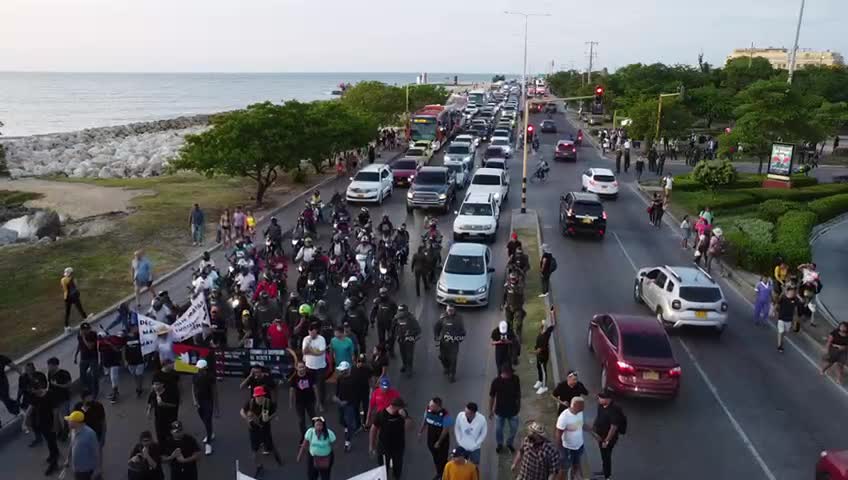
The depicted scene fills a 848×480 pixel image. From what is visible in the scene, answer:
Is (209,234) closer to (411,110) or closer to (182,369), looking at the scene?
(182,369)

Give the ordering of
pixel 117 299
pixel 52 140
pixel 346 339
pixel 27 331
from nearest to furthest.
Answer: pixel 346 339 < pixel 27 331 < pixel 117 299 < pixel 52 140

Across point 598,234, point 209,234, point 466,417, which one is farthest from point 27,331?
point 598,234

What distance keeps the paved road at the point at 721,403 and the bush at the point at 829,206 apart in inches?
540

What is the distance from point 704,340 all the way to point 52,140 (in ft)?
264

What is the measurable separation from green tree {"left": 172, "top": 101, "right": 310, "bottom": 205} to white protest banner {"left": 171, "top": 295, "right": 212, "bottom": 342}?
17085 millimetres

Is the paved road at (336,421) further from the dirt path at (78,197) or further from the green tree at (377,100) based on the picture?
the green tree at (377,100)

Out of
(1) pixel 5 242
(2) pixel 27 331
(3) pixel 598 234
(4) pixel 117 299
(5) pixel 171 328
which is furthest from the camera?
(1) pixel 5 242

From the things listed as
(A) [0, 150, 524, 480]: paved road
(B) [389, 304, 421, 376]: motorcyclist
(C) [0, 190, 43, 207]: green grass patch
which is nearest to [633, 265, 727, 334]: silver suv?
(A) [0, 150, 524, 480]: paved road

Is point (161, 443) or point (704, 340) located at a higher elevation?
point (161, 443)

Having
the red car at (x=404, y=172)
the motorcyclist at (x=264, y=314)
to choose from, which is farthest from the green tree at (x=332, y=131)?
the motorcyclist at (x=264, y=314)

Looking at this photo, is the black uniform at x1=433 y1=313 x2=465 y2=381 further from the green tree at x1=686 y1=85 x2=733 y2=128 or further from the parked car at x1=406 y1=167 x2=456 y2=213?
the green tree at x1=686 y1=85 x2=733 y2=128

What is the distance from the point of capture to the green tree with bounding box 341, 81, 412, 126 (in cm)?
6225

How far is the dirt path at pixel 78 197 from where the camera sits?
108 ft

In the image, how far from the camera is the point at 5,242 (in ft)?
91.0
